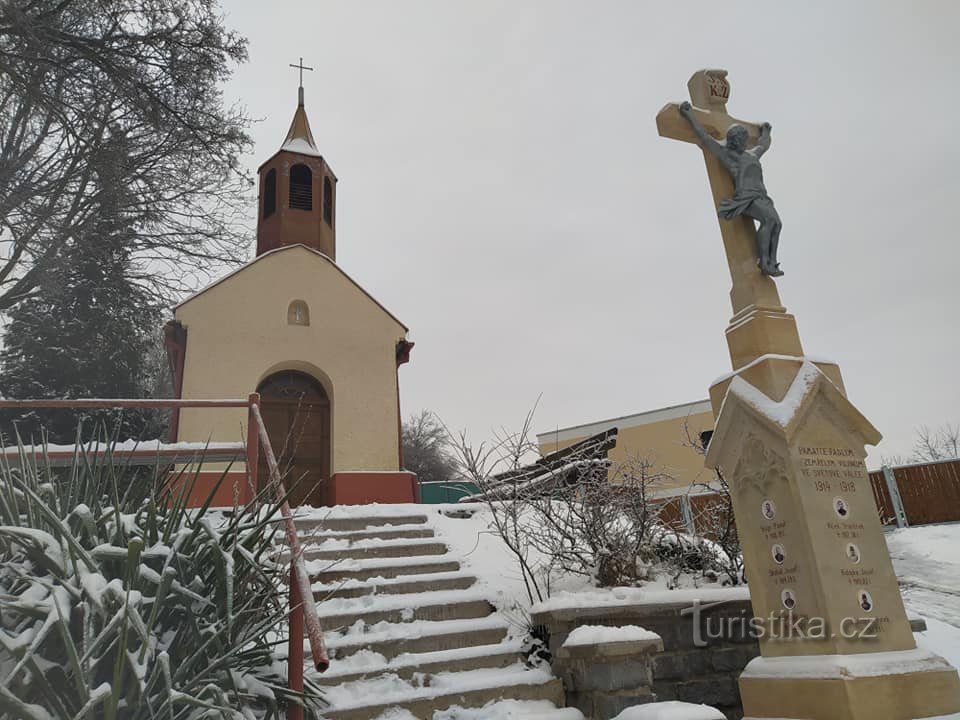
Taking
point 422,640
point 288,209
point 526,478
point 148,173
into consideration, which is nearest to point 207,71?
point 148,173

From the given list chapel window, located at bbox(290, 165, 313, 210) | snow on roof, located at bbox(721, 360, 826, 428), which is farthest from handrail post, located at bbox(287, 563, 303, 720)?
chapel window, located at bbox(290, 165, 313, 210)

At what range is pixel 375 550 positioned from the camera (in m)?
6.18

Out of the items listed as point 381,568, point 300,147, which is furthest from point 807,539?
point 300,147

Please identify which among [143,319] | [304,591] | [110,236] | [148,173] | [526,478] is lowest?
[304,591]

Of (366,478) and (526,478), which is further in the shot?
(366,478)

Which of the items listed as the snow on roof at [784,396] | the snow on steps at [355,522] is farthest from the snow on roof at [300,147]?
the snow on roof at [784,396]

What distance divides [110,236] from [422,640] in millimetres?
8573

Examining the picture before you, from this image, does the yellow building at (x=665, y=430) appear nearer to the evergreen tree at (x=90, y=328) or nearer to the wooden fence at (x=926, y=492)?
the wooden fence at (x=926, y=492)

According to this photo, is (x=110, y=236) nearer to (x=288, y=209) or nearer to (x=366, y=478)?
(x=288, y=209)

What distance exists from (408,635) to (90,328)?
32.7 feet

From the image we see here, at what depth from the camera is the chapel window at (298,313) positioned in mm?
11359

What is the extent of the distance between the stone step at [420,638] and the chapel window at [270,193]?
10399 mm

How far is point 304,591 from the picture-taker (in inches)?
121

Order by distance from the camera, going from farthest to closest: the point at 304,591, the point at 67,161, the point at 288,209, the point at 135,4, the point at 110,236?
the point at 288,209 → the point at 110,236 → the point at 67,161 → the point at 135,4 → the point at 304,591
